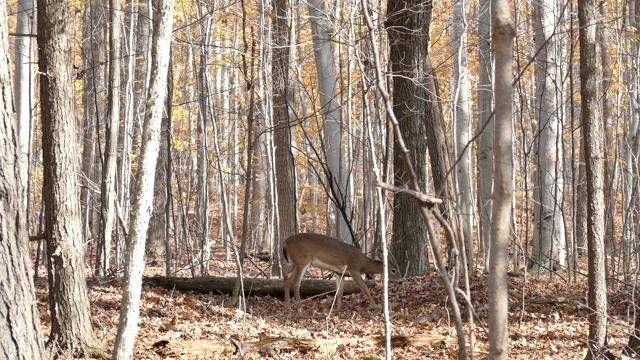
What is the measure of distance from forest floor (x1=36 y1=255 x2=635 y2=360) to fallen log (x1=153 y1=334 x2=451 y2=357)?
0.15 ft

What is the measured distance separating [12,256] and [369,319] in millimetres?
6066

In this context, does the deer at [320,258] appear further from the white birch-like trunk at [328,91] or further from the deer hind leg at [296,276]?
the white birch-like trunk at [328,91]

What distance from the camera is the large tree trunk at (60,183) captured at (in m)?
6.47

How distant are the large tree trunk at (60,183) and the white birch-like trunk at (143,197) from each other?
1.01 m

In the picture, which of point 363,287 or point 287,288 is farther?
point 287,288

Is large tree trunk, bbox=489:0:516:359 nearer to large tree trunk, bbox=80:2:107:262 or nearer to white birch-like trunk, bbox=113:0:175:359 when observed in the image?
white birch-like trunk, bbox=113:0:175:359

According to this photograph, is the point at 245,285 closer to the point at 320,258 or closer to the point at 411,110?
the point at 320,258

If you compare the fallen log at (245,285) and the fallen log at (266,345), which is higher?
the fallen log at (245,285)

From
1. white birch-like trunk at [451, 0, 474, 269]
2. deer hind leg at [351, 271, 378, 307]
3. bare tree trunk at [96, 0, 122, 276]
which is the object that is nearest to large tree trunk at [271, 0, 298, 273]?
deer hind leg at [351, 271, 378, 307]

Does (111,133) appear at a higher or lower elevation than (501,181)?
higher

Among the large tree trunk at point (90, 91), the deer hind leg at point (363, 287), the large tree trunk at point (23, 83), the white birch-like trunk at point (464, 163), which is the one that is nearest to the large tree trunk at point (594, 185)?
the deer hind leg at point (363, 287)

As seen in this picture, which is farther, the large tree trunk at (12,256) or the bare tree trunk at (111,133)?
the bare tree trunk at (111,133)

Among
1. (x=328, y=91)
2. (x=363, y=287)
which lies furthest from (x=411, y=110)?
(x=363, y=287)

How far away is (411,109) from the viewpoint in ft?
35.3
